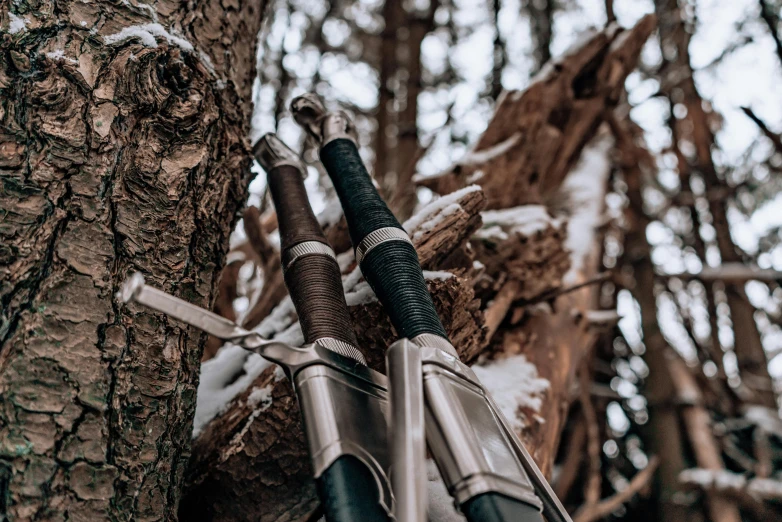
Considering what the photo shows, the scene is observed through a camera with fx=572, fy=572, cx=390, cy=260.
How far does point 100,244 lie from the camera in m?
0.82

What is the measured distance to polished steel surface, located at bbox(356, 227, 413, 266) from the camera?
3.13 ft

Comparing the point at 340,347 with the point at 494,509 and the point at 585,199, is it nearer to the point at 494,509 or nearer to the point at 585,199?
the point at 494,509

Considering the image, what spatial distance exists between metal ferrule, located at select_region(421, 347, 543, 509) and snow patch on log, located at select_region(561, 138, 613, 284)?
1356mm

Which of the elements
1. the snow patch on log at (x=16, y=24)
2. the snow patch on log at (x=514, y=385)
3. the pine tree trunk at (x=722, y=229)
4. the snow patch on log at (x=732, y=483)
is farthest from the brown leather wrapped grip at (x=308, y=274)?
the pine tree trunk at (x=722, y=229)

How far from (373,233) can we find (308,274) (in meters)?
0.13

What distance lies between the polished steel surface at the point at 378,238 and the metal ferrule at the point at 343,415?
0.22 metres

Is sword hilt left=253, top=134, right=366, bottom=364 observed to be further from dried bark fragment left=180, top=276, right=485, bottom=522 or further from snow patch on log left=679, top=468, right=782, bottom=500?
snow patch on log left=679, top=468, right=782, bottom=500

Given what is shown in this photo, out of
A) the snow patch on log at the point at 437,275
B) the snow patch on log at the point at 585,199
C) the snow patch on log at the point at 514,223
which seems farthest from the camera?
the snow patch on log at the point at 585,199

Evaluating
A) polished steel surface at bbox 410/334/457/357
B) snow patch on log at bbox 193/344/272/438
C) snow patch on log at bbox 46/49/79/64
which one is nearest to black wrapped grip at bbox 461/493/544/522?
polished steel surface at bbox 410/334/457/357

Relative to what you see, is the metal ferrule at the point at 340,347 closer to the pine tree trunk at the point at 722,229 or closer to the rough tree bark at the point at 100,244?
the rough tree bark at the point at 100,244

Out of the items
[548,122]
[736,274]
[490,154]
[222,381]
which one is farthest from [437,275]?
[736,274]

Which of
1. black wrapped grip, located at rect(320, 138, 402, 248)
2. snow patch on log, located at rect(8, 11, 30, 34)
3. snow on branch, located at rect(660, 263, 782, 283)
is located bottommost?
black wrapped grip, located at rect(320, 138, 402, 248)

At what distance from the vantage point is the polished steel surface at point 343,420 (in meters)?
0.70

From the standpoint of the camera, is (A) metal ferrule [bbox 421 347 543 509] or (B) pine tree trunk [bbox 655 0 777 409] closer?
(A) metal ferrule [bbox 421 347 543 509]
